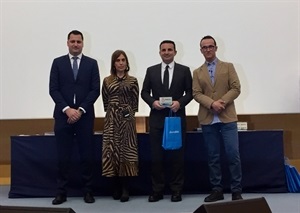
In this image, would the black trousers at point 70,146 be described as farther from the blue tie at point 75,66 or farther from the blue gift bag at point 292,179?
the blue gift bag at point 292,179

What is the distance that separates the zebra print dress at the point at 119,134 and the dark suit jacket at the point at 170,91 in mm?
175

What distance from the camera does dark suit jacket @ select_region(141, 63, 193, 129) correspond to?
3426mm

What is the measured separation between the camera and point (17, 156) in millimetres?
3750

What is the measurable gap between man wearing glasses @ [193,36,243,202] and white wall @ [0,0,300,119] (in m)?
0.85

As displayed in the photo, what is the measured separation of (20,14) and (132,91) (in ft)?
5.46

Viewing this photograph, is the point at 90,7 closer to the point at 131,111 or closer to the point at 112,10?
the point at 112,10

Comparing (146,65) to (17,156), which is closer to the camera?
(17,156)

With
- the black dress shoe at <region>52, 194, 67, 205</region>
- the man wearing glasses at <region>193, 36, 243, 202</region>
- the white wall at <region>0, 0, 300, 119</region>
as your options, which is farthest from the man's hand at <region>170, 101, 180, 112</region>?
the black dress shoe at <region>52, 194, 67, 205</region>

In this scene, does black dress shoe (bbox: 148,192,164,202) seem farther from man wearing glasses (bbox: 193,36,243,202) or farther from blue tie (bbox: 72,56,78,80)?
blue tie (bbox: 72,56,78,80)

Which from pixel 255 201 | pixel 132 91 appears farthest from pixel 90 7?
pixel 255 201

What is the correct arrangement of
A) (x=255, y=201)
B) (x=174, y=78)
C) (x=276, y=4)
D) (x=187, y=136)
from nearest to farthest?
(x=255, y=201) < (x=174, y=78) < (x=187, y=136) < (x=276, y=4)

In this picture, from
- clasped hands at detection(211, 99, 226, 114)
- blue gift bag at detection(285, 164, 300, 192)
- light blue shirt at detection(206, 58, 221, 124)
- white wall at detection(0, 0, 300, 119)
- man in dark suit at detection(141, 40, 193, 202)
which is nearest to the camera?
clasped hands at detection(211, 99, 226, 114)

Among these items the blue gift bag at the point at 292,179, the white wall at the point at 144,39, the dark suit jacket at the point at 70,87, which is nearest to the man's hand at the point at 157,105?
the dark suit jacket at the point at 70,87

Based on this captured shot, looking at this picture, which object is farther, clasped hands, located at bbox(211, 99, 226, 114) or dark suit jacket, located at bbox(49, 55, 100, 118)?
dark suit jacket, located at bbox(49, 55, 100, 118)
